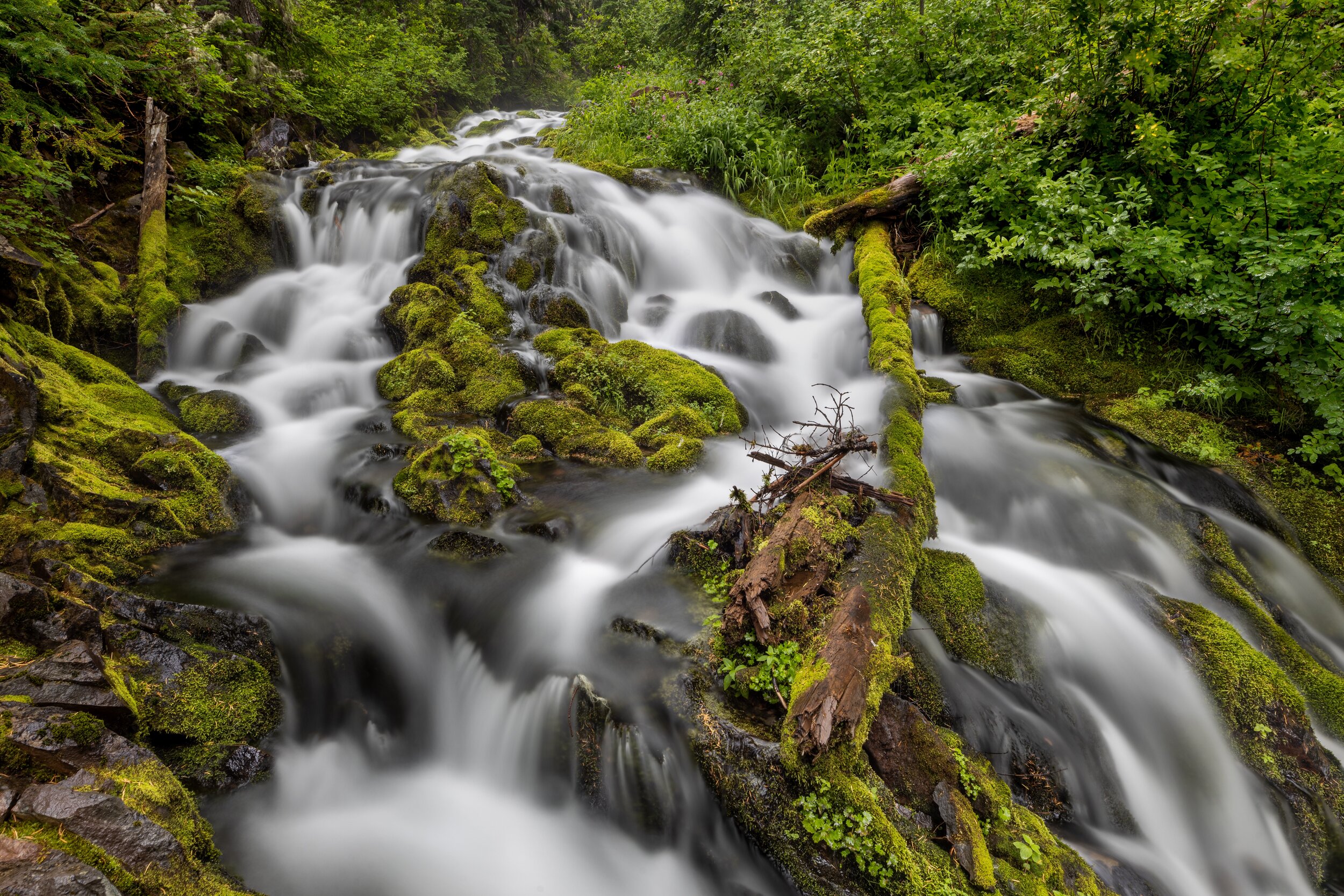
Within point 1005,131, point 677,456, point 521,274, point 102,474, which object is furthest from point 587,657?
point 1005,131

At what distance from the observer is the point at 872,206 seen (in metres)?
7.91

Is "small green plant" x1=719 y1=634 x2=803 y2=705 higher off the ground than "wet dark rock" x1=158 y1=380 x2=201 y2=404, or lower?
higher

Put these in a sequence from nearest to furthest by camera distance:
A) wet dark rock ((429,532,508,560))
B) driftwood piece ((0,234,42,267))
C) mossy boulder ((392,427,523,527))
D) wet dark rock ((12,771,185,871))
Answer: wet dark rock ((12,771,185,871)), wet dark rock ((429,532,508,560)), mossy boulder ((392,427,523,527)), driftwood piece ((0,234,42,267))

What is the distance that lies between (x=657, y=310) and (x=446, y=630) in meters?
5.30

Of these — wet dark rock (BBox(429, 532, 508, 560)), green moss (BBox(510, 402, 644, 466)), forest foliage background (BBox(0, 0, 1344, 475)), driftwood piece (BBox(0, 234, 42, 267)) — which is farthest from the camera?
green moss (BBox(510, 402, 644, 466))

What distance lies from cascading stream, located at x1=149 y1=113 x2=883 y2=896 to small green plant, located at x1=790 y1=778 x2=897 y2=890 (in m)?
0.42

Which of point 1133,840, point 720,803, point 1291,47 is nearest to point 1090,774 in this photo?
point 1133,840

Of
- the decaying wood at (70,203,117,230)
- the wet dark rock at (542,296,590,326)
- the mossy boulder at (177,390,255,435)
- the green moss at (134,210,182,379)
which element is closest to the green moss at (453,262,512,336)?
the wet dark rock at (542,296,590,326)

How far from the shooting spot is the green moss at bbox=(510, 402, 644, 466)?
17.0 feet

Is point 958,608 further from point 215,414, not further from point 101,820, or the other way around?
point 215,414

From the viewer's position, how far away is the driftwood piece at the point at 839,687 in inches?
86.1

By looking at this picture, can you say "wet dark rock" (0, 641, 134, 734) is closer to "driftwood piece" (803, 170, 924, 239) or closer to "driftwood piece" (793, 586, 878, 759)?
"driftwood piece" (793, 586, 878, 759)

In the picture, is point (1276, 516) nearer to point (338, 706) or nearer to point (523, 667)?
point (523, 667)

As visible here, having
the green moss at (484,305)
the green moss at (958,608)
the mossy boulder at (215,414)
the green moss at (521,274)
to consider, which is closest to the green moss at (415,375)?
the green moss at (484,305)
